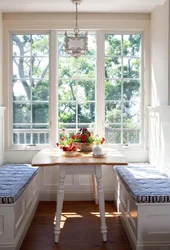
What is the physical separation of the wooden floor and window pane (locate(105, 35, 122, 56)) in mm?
2057

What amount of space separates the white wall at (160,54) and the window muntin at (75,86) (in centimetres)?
81

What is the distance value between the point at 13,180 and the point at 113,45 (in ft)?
7.80

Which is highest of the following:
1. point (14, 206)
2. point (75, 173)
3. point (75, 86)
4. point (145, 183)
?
point (75, 86)

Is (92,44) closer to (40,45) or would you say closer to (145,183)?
(40,45)

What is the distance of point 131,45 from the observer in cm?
471

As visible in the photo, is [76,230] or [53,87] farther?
[53,87]

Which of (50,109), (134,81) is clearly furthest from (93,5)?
(50,109)

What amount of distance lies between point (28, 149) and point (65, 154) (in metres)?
1.25

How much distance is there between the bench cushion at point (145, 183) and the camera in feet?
9.39

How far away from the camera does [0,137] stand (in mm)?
4465

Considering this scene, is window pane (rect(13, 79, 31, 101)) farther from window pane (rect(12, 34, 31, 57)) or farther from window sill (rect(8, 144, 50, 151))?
window sill (rect(8, 144, 50, 151))

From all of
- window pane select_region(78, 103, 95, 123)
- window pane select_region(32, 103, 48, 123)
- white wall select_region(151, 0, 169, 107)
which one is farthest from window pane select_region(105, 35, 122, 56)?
window pane select_region(32, 103, 48, 123)

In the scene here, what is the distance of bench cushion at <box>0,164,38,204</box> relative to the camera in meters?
2.88

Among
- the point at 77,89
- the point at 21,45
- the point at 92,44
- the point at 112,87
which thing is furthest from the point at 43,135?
the point at 92,44
